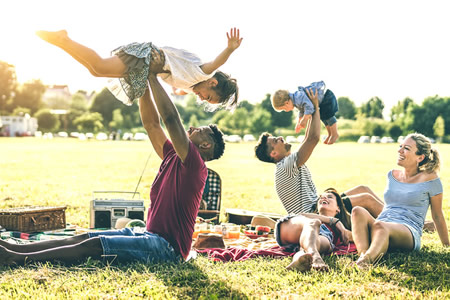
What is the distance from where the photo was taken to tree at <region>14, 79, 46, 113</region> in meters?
60.6

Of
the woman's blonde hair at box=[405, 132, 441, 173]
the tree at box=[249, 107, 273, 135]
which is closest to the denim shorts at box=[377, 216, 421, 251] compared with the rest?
the woman's blonde hair at box=[405, 132, 441, 173]

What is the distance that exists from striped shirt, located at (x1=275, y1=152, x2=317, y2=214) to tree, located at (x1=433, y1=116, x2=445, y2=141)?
55019 mm

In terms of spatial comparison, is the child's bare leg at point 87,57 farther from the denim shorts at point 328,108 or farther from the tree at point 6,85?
the tree at point 6,85

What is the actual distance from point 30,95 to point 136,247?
204ft

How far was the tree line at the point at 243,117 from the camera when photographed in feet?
193

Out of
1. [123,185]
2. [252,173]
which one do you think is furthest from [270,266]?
[252,173]

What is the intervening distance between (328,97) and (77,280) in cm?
349

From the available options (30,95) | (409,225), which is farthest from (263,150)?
(30,95)

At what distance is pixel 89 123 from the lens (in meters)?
59.4

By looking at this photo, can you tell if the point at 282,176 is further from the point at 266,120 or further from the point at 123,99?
the point at 266,120

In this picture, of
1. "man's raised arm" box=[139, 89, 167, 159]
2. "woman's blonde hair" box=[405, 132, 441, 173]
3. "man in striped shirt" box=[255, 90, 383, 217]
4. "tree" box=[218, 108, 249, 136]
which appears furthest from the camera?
"tree" box=[218, 108, 249, 136]

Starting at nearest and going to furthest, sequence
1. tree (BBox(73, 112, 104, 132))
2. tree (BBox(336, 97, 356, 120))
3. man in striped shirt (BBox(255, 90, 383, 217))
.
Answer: man in striped shirt (BBox(255, 90, 383, 217)), tree (BBox(73, 112, 104, 132)), tree (BBox(336, 97, 356, 120))

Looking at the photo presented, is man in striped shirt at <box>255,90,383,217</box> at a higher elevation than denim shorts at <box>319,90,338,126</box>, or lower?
lower

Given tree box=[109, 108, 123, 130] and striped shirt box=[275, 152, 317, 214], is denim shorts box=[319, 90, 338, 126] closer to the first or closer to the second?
striped shirt box=[275, 152, 317, 214]
